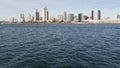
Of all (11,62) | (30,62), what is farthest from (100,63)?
(11,62)

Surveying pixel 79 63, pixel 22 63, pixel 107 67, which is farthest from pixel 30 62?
pixel 107 67

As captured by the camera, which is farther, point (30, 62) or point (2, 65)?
point (30, 62)

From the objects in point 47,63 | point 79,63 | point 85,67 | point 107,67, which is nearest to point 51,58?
point 47,63

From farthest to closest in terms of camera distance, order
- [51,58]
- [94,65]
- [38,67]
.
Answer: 1. [51,58]
2. [94,65]
3. [38,67]

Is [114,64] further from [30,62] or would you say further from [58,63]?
[30,62]

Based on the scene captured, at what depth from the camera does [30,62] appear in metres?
21.4

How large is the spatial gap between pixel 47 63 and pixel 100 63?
21.6 feet

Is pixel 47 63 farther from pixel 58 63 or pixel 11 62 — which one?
pixel 11 62

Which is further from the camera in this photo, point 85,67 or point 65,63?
point 65,63

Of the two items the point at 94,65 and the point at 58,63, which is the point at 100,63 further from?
the point at 58,63

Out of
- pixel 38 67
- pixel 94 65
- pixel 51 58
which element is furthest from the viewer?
pixel 51 58

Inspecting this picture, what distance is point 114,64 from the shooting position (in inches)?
827

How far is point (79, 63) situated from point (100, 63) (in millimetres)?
2668

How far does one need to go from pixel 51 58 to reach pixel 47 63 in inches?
109
